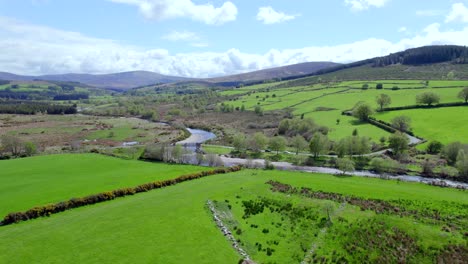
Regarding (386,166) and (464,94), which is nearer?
(386,166)

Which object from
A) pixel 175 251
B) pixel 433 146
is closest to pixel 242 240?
pixel 175 251

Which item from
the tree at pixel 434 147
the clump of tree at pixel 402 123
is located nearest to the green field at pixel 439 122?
the clump of tree at pixel 402 123

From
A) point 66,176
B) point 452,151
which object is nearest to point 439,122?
point 452,151

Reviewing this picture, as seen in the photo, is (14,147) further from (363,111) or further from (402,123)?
(402,123)

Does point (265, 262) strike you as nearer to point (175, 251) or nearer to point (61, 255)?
point (175, 251)

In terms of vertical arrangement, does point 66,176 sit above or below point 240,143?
above

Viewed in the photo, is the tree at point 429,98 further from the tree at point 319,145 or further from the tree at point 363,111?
the tree at point 319,145
